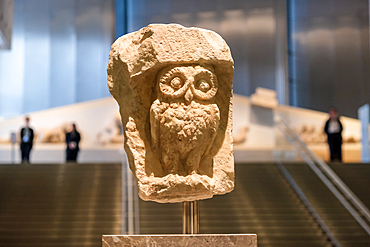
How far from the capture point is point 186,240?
2.26 m

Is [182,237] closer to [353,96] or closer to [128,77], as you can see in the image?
[128,77]

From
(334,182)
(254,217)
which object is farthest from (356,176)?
(254,217)

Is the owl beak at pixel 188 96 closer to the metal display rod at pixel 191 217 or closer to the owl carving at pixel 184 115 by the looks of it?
the owl carving at pixel 184 115

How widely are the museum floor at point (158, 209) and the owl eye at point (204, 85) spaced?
2635mm

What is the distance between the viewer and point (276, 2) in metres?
10.8

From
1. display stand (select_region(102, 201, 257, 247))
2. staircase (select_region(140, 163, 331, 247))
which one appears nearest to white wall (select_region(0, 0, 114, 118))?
staircase (select_region(140, 163, 331, 247))

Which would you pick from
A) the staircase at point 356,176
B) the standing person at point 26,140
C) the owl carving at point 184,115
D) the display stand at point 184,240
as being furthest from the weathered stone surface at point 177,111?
the standing person at point 26,140

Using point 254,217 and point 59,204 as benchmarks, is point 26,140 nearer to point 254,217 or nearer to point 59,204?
point 59,204

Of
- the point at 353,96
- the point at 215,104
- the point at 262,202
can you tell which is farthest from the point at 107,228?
the point at 353,96

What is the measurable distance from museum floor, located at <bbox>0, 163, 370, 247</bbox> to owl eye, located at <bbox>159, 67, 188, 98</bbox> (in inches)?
105

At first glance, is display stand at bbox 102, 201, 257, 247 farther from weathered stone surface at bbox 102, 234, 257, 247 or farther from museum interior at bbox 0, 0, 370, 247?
museum interior at bbox 0, 0, 370, 247

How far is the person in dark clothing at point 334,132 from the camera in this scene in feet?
23.3

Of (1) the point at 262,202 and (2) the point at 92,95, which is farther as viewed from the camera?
(2) the point at 92,95

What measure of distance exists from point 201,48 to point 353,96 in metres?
6.33
